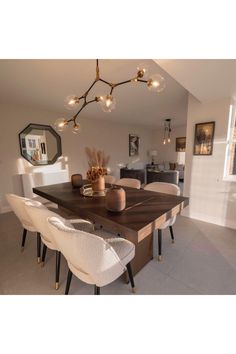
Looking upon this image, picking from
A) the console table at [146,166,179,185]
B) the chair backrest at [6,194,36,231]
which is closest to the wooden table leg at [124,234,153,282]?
the chair backrest at [6,194,36,231]

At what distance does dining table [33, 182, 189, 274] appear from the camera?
1.07 m

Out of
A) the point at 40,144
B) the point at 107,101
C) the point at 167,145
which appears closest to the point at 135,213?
the point at 107,101

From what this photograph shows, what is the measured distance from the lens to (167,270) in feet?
5.50

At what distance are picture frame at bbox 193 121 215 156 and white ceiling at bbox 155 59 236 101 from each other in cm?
50

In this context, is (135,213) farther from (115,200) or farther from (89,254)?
(89,254)

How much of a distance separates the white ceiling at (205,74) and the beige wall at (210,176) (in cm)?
34

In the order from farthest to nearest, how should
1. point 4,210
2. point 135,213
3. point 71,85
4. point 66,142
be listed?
point 66,142
point 4,210
point 71,85
point 135,213

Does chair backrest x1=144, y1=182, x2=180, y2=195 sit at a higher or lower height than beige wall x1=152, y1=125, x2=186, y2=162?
lower

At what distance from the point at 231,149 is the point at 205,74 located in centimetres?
149

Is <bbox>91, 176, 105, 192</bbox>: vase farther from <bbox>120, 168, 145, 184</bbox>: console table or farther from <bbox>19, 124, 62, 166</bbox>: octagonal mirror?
<bbox>120, 168, 145, 184</bbox>: console table

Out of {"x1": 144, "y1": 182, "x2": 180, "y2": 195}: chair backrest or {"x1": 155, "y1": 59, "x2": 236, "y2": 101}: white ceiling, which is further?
{"x1": 144, "y1": 182, "x2": 180, "y2": 195}: chair backrest
